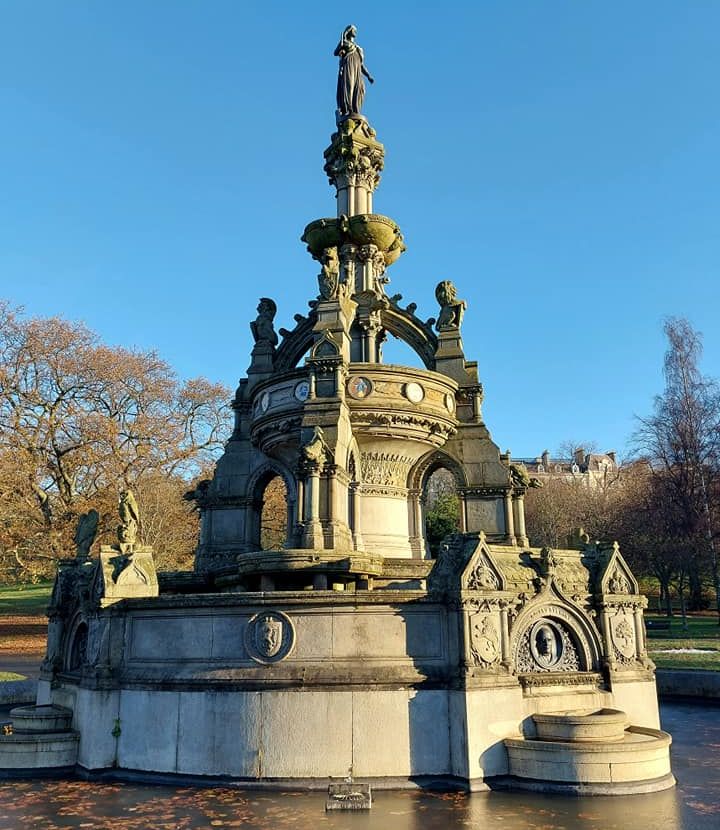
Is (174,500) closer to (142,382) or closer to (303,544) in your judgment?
(142,382)

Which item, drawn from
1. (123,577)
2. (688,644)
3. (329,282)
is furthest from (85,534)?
(688,644)

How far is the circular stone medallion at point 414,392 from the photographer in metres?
17.1

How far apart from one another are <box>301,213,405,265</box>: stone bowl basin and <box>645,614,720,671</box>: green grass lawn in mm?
14824

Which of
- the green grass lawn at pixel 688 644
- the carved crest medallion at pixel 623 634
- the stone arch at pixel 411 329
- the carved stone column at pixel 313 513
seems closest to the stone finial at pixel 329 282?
the stone arch at pixel 411 329

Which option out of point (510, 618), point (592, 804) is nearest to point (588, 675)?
point (510, 618)

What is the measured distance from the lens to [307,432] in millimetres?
15766

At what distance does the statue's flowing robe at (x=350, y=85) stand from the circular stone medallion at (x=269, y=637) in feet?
59.2

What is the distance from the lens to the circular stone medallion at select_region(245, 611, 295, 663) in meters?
10.5

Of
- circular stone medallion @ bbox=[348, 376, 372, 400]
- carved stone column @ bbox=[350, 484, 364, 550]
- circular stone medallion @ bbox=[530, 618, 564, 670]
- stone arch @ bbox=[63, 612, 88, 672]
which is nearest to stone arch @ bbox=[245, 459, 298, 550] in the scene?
carved stone column @ bbox=[350, 484, 364, 550]

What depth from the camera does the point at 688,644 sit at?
27828 millimetres

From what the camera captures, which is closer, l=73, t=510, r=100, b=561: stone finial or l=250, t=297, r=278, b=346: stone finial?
l=73, t=510, r=100, b=561: stone finial

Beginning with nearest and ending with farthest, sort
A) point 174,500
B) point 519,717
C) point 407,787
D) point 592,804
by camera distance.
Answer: point 592,804 < point 407,787 < point 519,717 < point 174,500

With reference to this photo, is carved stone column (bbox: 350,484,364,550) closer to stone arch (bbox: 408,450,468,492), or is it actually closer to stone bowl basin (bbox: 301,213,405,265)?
stone arch (bbox: 408,450,468,492)

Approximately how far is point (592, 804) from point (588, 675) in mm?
2911
